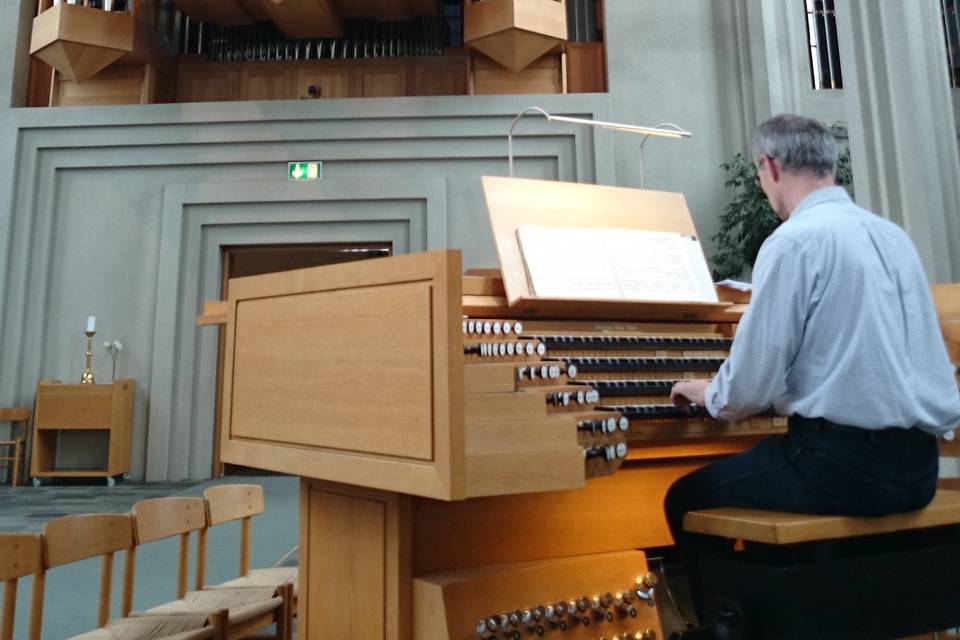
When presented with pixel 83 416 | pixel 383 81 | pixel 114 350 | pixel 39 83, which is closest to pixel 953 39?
pixel 383 81

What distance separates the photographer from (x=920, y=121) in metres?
3.58

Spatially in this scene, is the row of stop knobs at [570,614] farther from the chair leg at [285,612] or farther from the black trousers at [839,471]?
the chair leg at [285,612]

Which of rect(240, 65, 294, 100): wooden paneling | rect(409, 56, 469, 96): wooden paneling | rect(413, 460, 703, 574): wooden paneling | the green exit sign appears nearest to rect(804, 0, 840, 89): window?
rect(409, 56, 469, 96): wooden paneling

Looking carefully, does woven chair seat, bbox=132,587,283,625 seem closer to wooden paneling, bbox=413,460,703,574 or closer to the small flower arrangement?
wooden paneling, bbox=413,460,703,574

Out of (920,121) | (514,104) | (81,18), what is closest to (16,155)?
(81,18)

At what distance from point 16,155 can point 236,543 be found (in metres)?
4.98

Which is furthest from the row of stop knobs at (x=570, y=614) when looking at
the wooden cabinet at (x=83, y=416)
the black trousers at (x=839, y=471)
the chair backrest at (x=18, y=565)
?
the wooden cabinet at (x=83, y=416)

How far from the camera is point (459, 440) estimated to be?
3.86 ft

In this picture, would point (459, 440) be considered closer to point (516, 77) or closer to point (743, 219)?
point (743, 219)

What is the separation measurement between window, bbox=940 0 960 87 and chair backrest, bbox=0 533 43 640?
840 centimetres

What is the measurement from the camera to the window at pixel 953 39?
275 inches

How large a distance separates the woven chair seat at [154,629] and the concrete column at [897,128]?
353 centimetres

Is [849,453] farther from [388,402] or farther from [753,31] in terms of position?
[753,31]

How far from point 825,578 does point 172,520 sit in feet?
6.30
